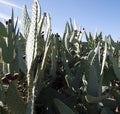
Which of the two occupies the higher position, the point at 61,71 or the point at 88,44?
the point at 88,44

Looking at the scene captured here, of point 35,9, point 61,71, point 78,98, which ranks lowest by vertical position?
point 78,98

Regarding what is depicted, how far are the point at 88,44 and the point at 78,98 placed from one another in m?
0.99

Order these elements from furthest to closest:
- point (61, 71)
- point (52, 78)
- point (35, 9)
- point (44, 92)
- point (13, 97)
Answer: point (61, 71)
point (52, 78)
point (44, 92)
point (35, 9)
point (13, 97)

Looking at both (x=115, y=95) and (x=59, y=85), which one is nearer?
(x=115, y=95)

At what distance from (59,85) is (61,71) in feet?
0.39

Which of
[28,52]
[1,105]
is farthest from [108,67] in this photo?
[1,105]

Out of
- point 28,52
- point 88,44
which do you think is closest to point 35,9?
point 28,52

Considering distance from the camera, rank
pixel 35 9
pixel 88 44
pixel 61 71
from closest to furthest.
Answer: pixel 35 9
pixel 61 71
pixel 88 44

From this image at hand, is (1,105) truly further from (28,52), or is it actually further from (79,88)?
(79,88)

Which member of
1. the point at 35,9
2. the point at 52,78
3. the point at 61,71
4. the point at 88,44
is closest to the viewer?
the point at 35,9

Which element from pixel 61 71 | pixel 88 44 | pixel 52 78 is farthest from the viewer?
pixel 88 44

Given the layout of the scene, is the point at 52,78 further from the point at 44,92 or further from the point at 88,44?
the point at 88,44

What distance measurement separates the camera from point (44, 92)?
115 centimetres

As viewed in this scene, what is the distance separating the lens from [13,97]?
86cm
